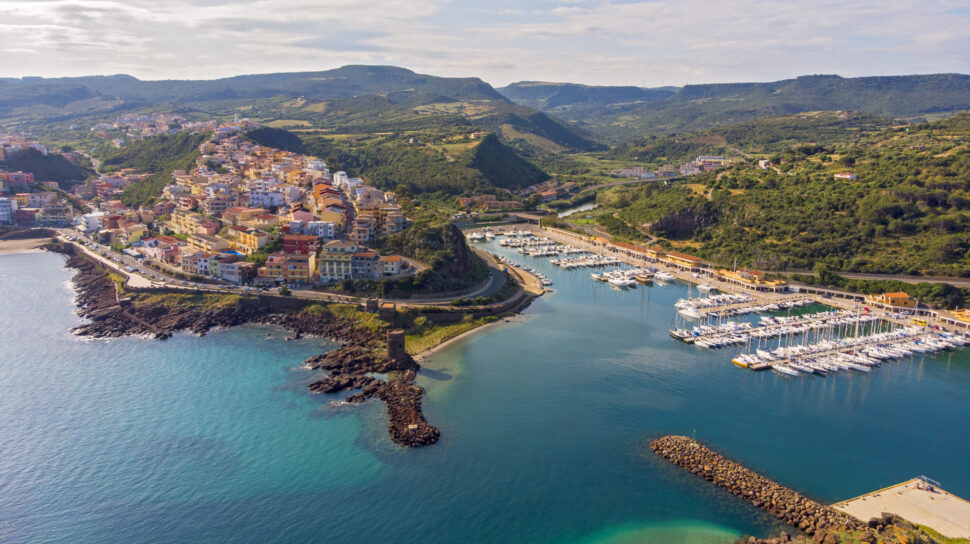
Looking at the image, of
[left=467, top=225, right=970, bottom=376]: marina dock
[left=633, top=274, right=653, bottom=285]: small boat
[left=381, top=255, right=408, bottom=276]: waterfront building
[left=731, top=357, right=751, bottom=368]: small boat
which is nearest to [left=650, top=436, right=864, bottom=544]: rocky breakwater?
[left=731, top=357, right=751, bottom=368]: small boat

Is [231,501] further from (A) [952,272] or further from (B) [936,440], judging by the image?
(A) [952,272]

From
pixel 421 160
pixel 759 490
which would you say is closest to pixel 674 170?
pixel 421 160

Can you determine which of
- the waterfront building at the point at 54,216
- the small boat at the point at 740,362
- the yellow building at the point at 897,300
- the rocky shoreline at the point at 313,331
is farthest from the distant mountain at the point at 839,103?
the rocky shoreline at the point at 313,331

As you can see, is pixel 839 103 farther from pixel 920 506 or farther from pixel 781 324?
pixel 920 506

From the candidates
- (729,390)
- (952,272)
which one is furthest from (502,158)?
(729,390)

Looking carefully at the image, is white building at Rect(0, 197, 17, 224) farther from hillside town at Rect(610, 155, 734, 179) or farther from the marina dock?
hillside town at Rect(610, 155, 734, 179)

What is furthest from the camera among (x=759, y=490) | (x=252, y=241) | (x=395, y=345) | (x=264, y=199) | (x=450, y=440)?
(x=264, y=199)
